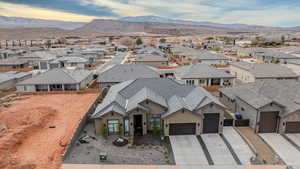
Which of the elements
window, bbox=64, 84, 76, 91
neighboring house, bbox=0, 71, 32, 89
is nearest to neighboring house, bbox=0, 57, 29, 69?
neighboring house, bbox=0, 71, 32, 89

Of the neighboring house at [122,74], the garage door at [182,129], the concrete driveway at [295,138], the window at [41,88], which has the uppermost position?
the neighboring house at [122,74]

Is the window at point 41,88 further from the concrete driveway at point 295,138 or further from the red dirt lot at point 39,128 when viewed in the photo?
the concrete driveway at point 295,138

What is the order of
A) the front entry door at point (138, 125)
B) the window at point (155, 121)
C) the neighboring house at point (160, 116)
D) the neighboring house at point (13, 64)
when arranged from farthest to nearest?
the neighboring house at point (13, 64) → the window at point (155, 121) → the front entry door at point (138, 125) → the neighboring house at point (160, 116)

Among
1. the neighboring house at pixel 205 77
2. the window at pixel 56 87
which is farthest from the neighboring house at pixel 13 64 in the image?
the neighboring house at pixel 205 77

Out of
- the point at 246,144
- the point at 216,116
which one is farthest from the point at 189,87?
the point at 246,144

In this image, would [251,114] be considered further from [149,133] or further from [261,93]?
[149,133]

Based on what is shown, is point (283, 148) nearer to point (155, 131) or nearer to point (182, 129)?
Result: point (182, 129)
